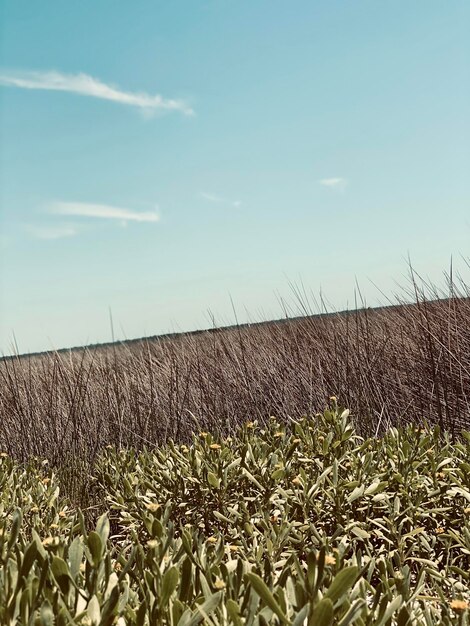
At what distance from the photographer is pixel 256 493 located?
7.26 ft

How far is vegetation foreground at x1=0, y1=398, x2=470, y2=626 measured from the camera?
945 millimetres

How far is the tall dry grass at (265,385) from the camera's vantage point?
3807 mm

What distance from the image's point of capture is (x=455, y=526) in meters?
2.11

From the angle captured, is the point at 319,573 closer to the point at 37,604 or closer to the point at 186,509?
the point at 37,604

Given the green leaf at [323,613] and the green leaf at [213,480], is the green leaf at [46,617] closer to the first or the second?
the green leaf at [323,613]

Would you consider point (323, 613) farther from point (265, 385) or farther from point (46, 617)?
point (265, 385)

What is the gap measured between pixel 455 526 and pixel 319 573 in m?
1.36

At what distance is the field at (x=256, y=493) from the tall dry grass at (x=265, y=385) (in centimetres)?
2

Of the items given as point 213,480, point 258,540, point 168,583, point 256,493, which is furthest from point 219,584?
point 256,493

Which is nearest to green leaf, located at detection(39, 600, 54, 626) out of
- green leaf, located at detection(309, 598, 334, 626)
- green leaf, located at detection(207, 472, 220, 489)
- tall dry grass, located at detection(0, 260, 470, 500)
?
green leaf, located at detection(309, 598, 334, 626)

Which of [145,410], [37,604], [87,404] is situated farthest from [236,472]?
[87,404]

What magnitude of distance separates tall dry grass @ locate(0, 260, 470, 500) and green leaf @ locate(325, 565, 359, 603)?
8.55 feet

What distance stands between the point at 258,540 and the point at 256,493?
0.37 metres

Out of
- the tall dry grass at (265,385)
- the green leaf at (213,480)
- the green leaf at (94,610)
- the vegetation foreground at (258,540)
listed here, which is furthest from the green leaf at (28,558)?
the tall dry grass at (265,385)
